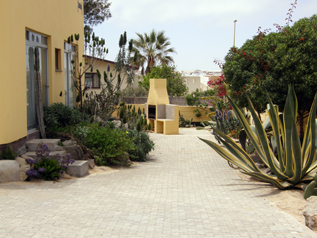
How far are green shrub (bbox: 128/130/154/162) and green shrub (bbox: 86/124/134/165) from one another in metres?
0.72

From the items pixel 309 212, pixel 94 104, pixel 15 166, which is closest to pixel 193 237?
pixel 309 212

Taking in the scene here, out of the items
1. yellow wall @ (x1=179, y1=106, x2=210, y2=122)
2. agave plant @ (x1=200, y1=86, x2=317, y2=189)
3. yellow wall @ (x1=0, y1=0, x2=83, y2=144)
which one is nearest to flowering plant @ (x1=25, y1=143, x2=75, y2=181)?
yellow wall @ (x1=0, y1=0, x2=83, y2=144)

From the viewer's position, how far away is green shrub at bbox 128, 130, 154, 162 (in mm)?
11156

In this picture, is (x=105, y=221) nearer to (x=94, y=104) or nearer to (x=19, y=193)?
(x=19, y=193)

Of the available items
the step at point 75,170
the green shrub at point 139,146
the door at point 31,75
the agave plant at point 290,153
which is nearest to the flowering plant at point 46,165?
the step at point 75,170

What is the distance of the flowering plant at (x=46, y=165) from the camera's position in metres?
7.68

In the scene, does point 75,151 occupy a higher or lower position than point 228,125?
lower

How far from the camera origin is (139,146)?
1133cm

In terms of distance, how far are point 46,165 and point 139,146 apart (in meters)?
3.84

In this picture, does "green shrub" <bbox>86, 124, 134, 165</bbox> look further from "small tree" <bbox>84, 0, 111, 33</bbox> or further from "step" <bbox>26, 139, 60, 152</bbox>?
"small tree" <bbox>84, 0, 111, 33</bbox>

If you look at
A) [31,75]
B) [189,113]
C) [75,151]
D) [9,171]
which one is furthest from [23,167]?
[189,113]

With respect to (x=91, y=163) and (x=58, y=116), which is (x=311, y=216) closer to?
(x=91, y=163)

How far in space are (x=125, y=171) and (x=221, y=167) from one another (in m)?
2.62

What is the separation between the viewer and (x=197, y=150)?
13516mm
